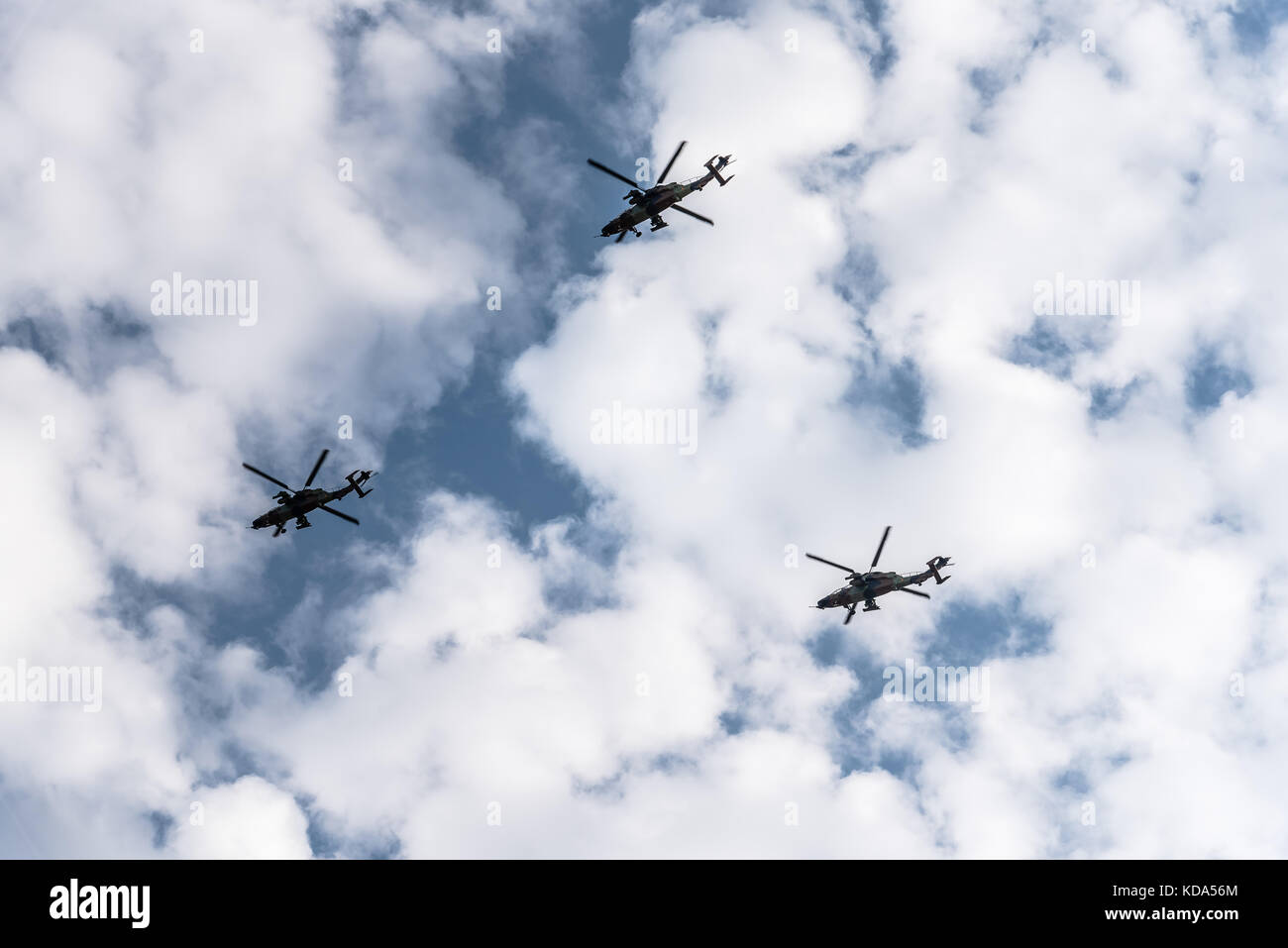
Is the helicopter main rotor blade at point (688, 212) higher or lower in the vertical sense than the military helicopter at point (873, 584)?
higher

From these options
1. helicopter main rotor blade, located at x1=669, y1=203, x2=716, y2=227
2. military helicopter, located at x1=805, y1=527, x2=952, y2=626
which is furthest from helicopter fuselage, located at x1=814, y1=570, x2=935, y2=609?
helicopter main rotor blade, located at x1=669, y1=203, x2=716, y2=227

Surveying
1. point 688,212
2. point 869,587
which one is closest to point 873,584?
point 869,587

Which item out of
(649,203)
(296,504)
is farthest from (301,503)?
(649,203)

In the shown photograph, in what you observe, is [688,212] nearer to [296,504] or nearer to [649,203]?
Result: [649,203]

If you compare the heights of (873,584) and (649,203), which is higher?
(649,203)

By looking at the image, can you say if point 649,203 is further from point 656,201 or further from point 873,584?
point 873,584

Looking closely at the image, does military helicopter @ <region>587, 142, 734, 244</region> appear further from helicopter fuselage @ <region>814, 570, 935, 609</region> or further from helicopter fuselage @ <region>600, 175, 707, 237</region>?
helicopter fuselage @ <region>814, 570, 935, 609</region>

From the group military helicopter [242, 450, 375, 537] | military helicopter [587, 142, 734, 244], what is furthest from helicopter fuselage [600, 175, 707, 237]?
military helicopter [242, 450, 375, 537]

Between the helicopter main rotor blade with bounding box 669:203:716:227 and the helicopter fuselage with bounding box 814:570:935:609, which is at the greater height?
the helicopter main rotor blade with bounding box 669:203:716:227

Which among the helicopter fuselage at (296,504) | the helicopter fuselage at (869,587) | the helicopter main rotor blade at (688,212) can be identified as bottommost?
the helicopter fuselage at (869,587)

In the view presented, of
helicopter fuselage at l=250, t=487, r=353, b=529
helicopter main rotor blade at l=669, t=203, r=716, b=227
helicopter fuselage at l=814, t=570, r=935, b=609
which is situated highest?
helicopter main rotor blade at l=669, t=203, r=716, b=227

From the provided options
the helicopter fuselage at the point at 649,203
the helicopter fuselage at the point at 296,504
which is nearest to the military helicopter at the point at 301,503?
the helicopter fuselage at the point at 296,504

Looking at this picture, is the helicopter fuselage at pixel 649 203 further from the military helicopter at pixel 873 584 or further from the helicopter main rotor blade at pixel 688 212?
the military helicopter at pixel 873 584

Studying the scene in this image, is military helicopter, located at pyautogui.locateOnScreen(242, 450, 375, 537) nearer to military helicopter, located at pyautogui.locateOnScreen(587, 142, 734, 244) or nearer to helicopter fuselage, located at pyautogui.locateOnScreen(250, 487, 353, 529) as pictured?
helicopter fuselage, located at pyautogui.locateOnScreen(250, 487, 353, 529)
